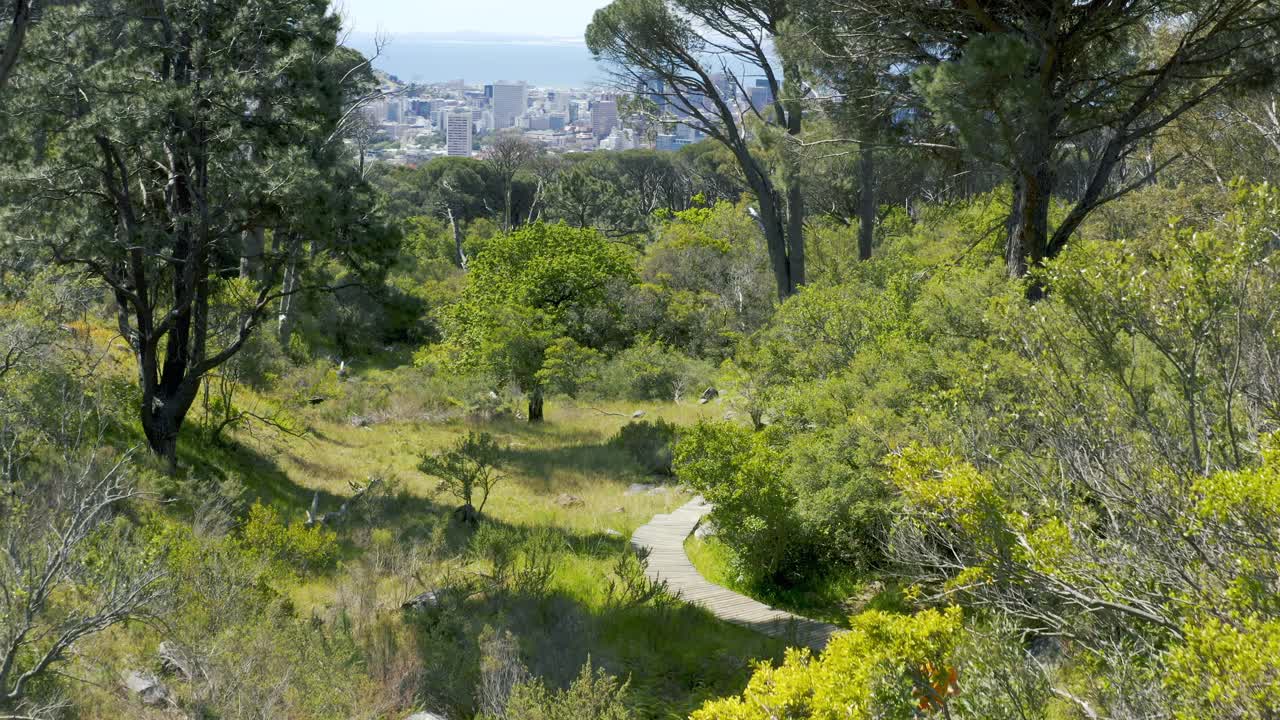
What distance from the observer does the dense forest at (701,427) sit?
4105 mm

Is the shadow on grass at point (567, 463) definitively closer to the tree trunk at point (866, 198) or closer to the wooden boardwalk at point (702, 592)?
the wooden boardwalk at point (702, 592)

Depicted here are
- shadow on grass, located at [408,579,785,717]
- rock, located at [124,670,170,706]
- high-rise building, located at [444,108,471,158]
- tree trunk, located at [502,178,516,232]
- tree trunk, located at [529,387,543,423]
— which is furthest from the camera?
high-rise building, located at [444,108,471,158]

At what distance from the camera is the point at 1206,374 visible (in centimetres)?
464

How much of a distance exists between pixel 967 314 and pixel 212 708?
24.3 feet

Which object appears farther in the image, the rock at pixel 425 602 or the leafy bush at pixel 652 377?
the leafy bush at pixel 652 377

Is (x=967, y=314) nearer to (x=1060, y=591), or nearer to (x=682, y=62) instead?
(x=1060, y=591)

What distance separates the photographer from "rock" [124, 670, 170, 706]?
5793 mm

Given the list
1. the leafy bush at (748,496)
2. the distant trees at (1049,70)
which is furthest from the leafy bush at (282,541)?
the distant trees at (1049,70)

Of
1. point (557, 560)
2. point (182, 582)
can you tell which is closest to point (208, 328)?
point (557, 560)

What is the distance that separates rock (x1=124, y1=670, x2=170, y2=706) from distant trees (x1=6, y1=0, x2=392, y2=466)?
15.1 ft

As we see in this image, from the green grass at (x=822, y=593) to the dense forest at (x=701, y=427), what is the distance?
51 millimetres

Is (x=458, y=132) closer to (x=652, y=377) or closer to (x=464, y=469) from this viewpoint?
(x=652, y=377)

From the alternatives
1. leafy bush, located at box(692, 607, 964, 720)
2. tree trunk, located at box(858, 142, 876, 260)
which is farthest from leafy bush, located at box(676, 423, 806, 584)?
tree trunk, located at box(858, 142, 876, 260)

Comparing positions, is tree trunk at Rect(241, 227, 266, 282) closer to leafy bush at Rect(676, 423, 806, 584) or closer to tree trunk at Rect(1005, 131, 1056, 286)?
leafy bush at Rect(676, 423, 806, 584)
